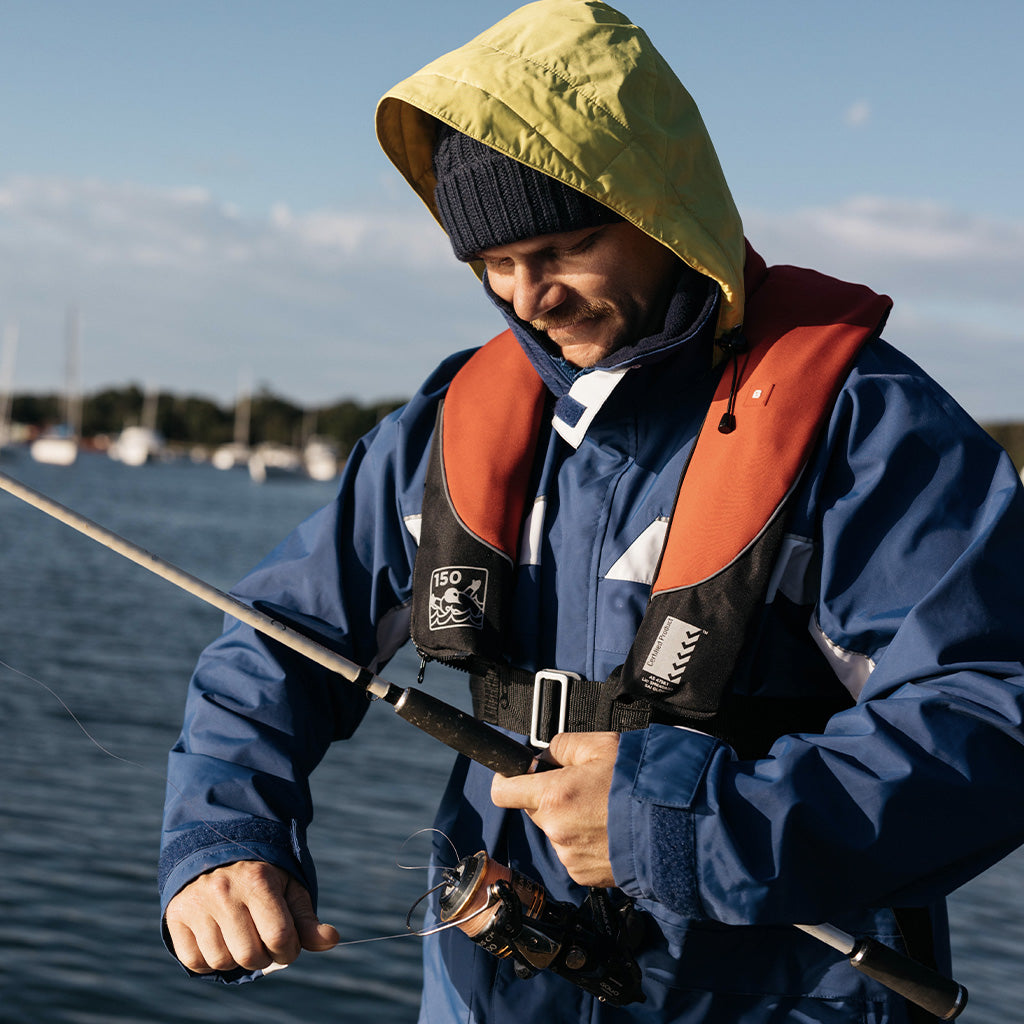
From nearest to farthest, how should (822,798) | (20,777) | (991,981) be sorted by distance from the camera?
(822,798) < (991,981) < (20,777)

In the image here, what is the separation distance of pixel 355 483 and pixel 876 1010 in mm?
1612

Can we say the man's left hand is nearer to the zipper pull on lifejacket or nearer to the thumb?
the thumb

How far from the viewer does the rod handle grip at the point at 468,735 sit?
7.47 feet

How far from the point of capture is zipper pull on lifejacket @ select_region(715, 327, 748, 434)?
2.40 meters

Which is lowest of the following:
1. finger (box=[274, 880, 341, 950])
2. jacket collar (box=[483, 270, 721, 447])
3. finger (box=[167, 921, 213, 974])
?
finger (box=[167, 921, 213, 974])

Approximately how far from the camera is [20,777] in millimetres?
10422

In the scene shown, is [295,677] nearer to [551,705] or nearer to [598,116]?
[551,705]

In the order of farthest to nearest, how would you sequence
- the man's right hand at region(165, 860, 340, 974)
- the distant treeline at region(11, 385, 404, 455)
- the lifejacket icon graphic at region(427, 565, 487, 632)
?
the distant treeline at region(11, 385, 404, 455) → the lifejacket icon graphic at region(427, 565, 487, 632) → the man's right hand at region(165, 860, 340, 974)

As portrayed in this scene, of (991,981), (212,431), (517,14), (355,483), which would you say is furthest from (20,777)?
(212,431)

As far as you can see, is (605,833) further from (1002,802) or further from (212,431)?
(212,431)

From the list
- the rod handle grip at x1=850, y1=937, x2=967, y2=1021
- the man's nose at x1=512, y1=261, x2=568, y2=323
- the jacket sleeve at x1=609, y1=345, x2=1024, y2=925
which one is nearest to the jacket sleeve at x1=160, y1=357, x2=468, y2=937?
the man's nose at x1=512, y1=261, x2=568, y2=323

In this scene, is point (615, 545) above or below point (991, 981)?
above

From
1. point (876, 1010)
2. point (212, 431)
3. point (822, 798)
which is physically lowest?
point (212, 431)

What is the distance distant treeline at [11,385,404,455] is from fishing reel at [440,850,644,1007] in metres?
121
